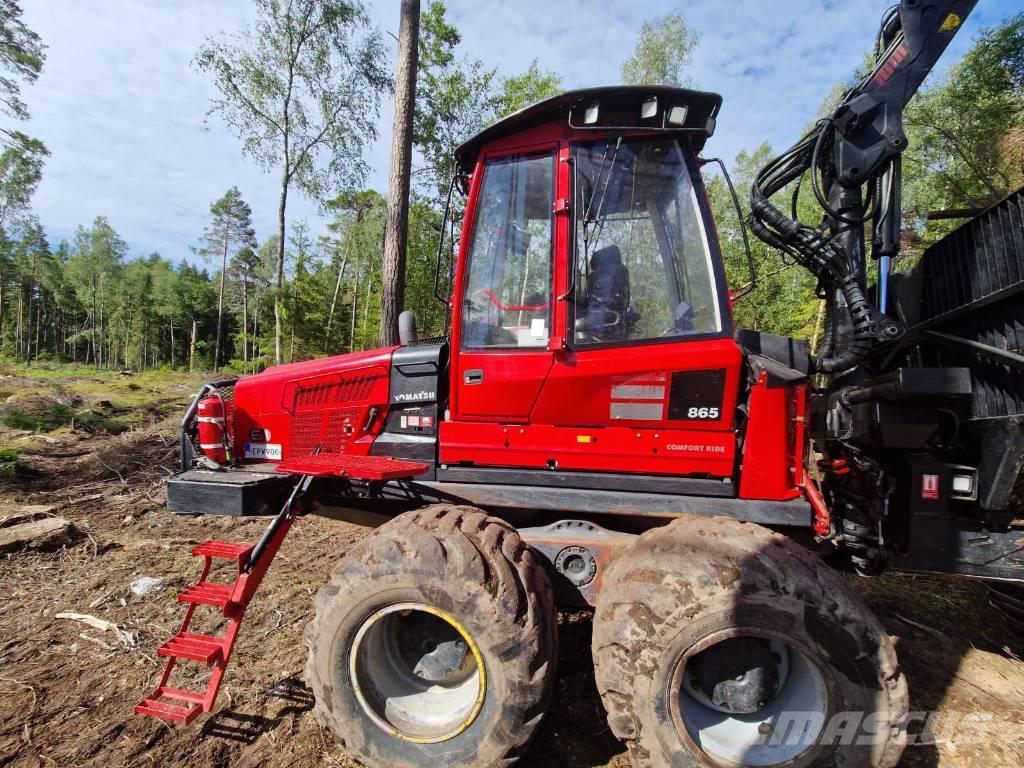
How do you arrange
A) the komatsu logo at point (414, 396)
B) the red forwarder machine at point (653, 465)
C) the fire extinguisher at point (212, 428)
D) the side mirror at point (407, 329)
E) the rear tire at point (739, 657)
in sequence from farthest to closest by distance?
the side mirror at point (407, 329)
the fire extinguisher at point (212, 428)
the komatsu logo at point (414, 396)
the red forwarder machine at point (653, 465)
the rear tire at point (739, 657)

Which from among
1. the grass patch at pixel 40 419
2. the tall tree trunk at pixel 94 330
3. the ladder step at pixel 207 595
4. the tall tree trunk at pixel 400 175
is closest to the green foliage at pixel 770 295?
A: the tall tree trunk at pixel 400 175

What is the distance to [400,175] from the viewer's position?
26.4ft

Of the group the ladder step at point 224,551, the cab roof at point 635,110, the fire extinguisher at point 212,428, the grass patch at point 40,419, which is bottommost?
the ladder step at point 224,551

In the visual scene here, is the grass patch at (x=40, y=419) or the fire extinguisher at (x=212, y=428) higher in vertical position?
the fire extinguisher at (x=212, y=428)

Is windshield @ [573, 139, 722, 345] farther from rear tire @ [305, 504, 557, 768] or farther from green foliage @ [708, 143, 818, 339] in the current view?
green foliage @ [708, 143, 818, 339]

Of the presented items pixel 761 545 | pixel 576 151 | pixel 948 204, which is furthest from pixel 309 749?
pixel 948 204

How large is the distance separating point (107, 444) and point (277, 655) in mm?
8099

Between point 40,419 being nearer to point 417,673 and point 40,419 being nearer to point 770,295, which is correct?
point 417,673

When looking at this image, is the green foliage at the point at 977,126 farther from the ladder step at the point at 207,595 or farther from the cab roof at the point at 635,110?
the ladder step at the point at 207,595

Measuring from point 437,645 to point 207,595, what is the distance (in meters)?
1.31

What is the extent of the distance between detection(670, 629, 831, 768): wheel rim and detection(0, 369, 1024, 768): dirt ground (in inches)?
24.2

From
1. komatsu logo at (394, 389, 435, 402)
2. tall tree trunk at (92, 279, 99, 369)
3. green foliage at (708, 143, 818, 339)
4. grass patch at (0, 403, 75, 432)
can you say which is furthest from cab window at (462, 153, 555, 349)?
tall tree trunk at (92, 279, 99, 369)

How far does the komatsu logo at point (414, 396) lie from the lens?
3118 millimetres

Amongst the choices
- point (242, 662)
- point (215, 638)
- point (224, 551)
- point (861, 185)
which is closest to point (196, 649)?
point (215, 638)
